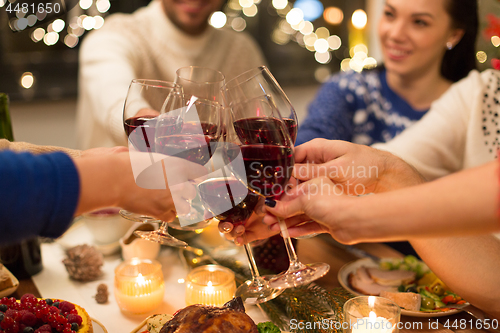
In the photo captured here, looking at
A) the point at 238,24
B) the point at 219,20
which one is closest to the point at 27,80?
the point at 219,20

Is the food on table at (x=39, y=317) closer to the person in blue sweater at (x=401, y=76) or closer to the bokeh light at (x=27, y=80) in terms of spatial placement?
the person in blue sweater at (x=401, y=76)

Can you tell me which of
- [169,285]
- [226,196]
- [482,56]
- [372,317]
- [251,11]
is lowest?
[169,285]

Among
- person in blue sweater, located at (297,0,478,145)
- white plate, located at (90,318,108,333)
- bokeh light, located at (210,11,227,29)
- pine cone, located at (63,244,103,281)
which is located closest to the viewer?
white plate, located at (90,318,108,333)

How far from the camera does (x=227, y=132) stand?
34.2 inches

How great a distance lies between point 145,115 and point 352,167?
0.50 meters

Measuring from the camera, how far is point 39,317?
77 centimetres

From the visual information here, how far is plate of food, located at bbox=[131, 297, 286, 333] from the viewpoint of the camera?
702mm

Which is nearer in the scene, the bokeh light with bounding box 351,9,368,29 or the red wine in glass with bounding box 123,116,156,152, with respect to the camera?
the red wine in glass with bounding box 123,116,156,152

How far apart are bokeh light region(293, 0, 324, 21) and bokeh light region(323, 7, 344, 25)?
0.20ft

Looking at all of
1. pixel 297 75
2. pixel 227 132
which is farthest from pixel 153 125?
pixel 297 75

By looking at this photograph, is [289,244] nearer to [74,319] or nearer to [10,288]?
[74,319]

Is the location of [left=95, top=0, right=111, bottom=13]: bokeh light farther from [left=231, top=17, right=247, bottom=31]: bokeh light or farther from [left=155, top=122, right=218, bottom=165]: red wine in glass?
[left=155, top=122, right=218, bottom=165]: red wine in glass

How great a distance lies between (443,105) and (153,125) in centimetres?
127

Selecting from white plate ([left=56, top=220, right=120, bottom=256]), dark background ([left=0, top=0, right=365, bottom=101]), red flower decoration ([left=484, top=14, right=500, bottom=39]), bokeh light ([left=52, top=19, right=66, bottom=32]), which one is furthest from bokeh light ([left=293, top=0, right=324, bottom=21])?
white plate ([left=56, top=220, right=120, bottom=256])
